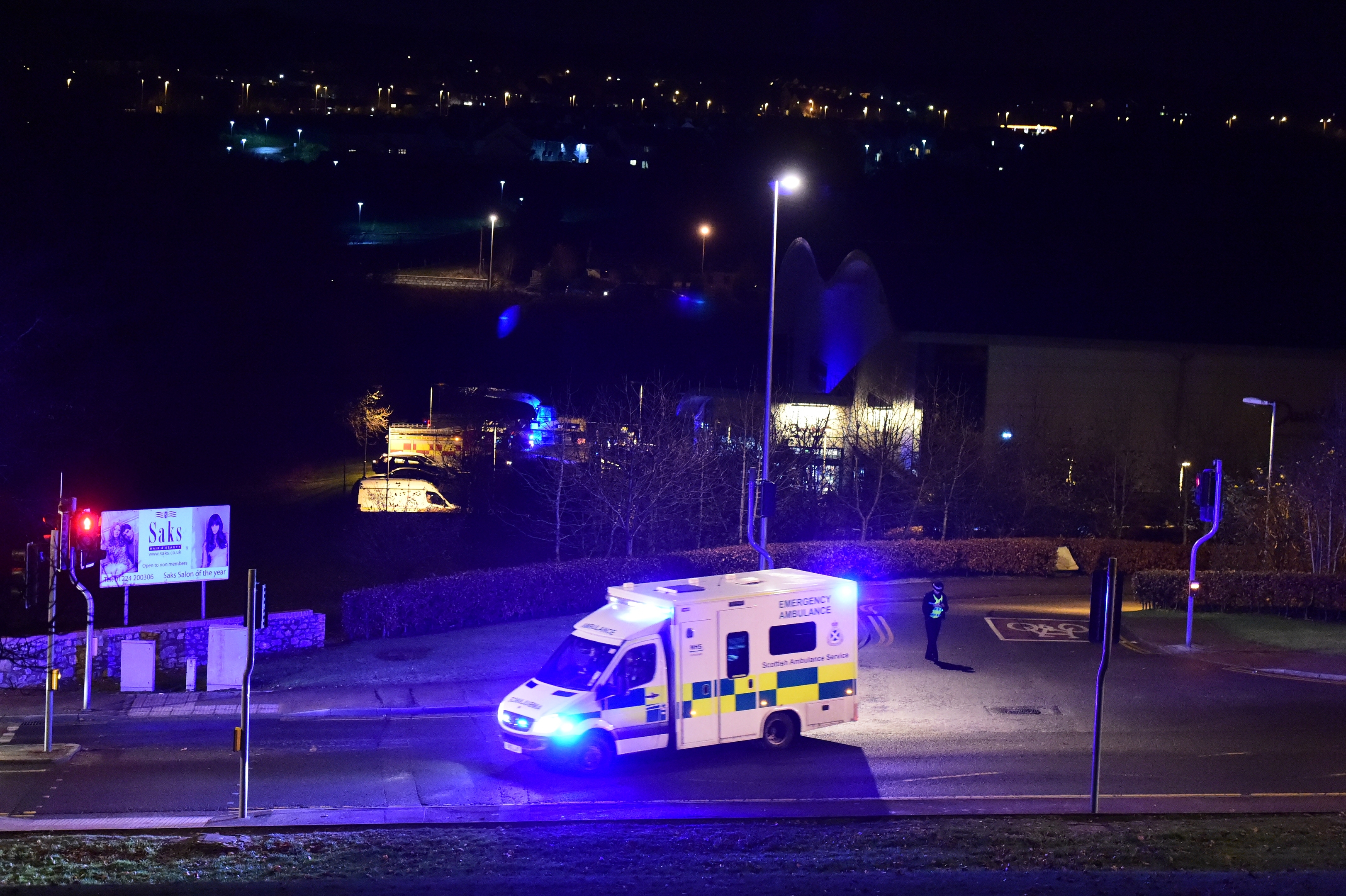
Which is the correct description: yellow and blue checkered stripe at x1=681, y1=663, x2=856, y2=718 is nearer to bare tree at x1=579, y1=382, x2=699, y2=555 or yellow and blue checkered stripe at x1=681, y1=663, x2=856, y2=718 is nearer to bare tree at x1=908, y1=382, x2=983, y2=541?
bare tree at x1=579, y1=382, x2=699, y2=555

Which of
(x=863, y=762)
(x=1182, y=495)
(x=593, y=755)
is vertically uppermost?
(x=1182, y=495)

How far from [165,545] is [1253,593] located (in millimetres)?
24491

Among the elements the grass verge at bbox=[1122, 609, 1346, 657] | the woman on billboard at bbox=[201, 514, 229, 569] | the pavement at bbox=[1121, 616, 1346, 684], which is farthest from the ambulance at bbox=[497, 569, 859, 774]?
the grass verge at bbox=[1122, 609, 1346, 657]

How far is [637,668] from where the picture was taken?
541 inches

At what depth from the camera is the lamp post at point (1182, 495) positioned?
118ft

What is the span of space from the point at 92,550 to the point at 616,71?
167654 mm

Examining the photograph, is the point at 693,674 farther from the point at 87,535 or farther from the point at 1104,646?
the point at 87,535

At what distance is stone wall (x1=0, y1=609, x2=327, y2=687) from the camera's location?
18969 millimetres

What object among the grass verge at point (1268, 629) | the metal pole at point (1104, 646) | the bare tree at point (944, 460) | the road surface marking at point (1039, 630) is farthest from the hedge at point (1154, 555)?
the metal pole at point (1104, 646)

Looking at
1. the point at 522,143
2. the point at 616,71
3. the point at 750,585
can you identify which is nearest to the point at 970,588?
the point at 750,585

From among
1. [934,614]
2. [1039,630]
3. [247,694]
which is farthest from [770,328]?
[247,694]

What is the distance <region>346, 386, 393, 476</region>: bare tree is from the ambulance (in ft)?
119

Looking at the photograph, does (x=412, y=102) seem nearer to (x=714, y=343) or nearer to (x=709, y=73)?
(x=709, y=73)

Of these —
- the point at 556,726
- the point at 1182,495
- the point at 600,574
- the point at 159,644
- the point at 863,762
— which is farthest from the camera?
the point at 1182,495
